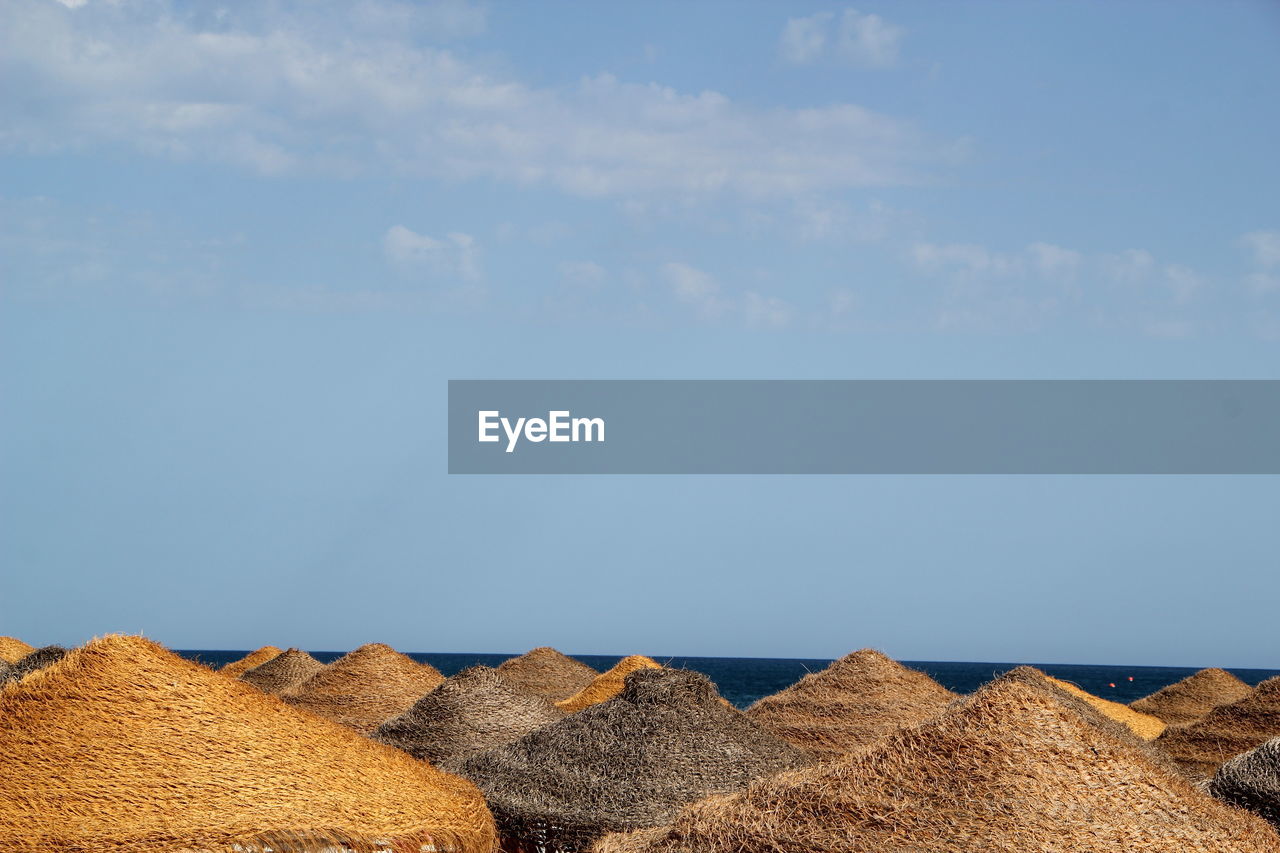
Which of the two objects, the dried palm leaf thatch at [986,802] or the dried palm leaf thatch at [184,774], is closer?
the dried palm leaf thatch at [986,802]

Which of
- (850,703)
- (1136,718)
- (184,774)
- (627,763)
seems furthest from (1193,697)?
(184,774)

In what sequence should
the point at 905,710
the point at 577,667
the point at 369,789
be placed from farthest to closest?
1. the point at 577,667
2. the point at 905,710
3. the point at 369,789

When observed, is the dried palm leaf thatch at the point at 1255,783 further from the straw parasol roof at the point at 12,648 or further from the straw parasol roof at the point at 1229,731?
the straw parasol roof at the point at 12,648

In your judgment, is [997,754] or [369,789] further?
[369,789]

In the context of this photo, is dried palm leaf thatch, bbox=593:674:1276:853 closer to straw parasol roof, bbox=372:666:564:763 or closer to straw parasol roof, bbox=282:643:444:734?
straw parasol roof, bbox=372:666:564:763

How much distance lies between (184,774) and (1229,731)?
56.2 feet

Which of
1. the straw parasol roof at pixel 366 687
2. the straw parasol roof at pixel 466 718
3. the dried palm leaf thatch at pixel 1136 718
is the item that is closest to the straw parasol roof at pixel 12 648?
the straw parasol roof at pixel 366 687

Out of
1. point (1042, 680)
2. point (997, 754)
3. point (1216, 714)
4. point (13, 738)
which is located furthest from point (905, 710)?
point (13, 738)

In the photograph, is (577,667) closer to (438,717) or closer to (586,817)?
(438,717)

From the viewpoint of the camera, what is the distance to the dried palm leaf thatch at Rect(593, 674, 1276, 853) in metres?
6.29

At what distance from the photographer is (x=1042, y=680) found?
17.0m

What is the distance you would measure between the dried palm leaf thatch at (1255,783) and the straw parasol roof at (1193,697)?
58.6 ft

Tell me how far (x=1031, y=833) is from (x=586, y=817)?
5.86 m

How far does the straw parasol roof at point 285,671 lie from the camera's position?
2731cm
